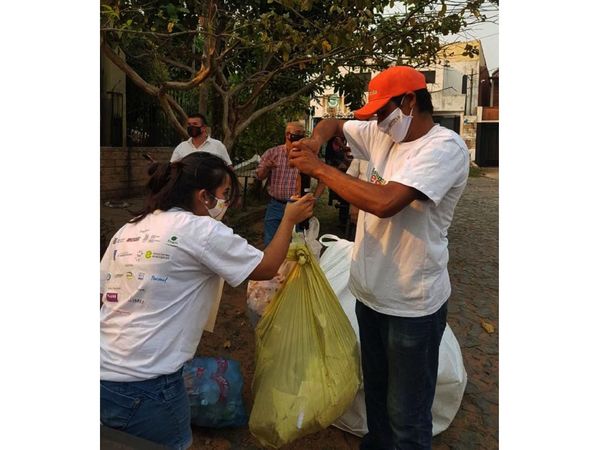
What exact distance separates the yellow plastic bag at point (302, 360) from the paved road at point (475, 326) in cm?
88

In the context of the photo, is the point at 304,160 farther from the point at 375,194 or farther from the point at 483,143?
the point at 483,143

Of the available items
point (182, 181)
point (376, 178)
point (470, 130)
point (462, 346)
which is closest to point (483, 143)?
point (470, 130)

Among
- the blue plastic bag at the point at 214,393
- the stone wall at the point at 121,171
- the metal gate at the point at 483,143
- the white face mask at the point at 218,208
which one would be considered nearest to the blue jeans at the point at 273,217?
the blue plastic bag at the point at 214,393

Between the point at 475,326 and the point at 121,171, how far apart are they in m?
5.98

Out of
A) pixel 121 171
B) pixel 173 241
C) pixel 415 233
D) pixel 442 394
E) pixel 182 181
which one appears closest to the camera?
pixel 173 241

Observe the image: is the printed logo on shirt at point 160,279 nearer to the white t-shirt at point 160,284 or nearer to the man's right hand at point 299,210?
the white t-shirt at point 160,284

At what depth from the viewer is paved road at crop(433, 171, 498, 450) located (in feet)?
8.80

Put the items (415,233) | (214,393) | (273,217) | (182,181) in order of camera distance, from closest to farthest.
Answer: (182,181) → (415,233) → (214,393) → (273,217)

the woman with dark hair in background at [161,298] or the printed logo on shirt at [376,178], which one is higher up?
the printed logo on shirt at [376,178]

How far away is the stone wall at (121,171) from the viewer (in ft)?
24.5

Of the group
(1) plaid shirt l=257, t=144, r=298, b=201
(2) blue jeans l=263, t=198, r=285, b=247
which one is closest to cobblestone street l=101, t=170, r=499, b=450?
(2) blue jeans l=263, t=198, r=285, b=247

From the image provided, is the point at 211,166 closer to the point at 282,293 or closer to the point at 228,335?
→ the point at 282,293

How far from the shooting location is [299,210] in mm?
1793

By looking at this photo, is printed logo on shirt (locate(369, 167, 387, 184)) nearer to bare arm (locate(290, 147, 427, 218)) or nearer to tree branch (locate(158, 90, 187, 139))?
Result: bare arm (locate(290, 147, 427, 218))
